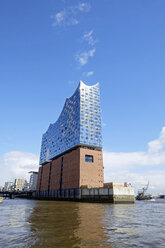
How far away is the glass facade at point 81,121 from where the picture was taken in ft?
314

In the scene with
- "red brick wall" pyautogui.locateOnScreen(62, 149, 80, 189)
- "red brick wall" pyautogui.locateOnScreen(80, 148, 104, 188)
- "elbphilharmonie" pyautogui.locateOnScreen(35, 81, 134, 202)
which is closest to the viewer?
"elbphilharmonie" pyautogui.locateOnScreen(35, 81, 134, 202)

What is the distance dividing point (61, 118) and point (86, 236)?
4695 inches

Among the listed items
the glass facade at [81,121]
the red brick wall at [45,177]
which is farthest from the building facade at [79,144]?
the red brick wall at [45,177]

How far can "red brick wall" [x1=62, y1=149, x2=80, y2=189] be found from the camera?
87.3 m

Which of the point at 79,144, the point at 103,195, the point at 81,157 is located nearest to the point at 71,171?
the point at 81,157

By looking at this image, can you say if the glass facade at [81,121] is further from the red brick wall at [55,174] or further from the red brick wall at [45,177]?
the red brick wall at [45,177]

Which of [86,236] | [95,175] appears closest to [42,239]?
[86,236]

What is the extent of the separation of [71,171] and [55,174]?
27.3m

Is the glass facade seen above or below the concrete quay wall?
above

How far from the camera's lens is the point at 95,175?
88438mm

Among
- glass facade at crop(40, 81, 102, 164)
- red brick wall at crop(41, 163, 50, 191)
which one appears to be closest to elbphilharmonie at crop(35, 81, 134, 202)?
glass facade at crop(40, 81, 102, 164)

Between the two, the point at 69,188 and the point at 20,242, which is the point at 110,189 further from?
the point at 20,242

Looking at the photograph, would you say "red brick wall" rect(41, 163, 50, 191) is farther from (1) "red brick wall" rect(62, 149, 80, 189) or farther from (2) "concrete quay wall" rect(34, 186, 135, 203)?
(2) "concrete quay wall" rect(34, 186, 135, 203)

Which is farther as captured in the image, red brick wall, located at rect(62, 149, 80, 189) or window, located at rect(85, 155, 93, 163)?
window, located at rect(85, 155, 93, 163)
